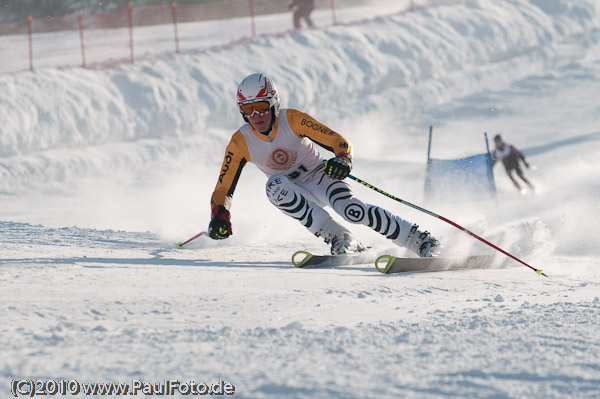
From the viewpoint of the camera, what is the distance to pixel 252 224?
7.04m

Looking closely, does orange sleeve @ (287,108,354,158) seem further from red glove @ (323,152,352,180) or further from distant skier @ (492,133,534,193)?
distant skier @ (492,133,534,193)

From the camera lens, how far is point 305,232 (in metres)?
7.13

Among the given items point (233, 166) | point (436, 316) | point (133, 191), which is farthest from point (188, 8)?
point (436, 316)

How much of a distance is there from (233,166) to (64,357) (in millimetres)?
2845

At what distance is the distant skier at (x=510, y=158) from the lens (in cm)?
1116

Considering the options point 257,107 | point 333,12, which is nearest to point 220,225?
point 257,107

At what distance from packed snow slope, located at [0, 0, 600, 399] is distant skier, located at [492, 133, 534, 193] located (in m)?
0.30

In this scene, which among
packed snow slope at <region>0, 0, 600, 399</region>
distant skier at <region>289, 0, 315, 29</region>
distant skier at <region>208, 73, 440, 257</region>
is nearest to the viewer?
packed snow slope at <region>0, 0, 600, 399</region>

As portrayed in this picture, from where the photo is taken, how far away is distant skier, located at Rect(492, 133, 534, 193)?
1116cm

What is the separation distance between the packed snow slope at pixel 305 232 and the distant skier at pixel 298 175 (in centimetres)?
37

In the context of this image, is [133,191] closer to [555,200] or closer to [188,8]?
[555,200]

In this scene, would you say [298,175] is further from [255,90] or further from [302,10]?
[302,10]

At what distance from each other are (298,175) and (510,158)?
650 centimetres

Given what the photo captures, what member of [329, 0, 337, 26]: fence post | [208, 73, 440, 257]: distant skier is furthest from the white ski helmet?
[329, 0, 337, 26]: fence post
